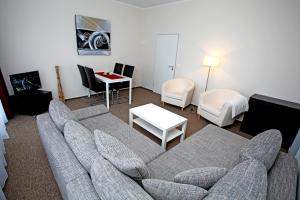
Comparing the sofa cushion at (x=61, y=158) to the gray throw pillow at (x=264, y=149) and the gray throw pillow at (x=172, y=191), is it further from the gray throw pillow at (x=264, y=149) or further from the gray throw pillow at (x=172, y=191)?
the gray throw pillow at (x=264, y=149)

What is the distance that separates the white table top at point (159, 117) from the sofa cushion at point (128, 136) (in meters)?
0.40

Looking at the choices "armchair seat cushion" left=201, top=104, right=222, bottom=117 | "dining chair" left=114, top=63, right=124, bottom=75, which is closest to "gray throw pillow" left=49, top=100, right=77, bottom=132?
"armchair seat cushion" left=201, top=104, right=222, bottom=117

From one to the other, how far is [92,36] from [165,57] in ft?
7.07

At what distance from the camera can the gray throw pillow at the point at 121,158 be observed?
36.5 inches

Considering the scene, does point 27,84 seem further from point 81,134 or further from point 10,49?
point 81,134

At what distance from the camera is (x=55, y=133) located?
1.43 metres

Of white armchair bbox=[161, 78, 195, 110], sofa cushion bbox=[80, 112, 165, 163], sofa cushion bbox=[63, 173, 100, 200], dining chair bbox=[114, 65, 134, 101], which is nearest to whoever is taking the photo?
sofa cushion bbox=[63, 173, 100, 200]

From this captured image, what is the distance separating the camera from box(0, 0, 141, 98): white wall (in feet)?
9.73

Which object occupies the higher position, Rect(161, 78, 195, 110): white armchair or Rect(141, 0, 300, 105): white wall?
Rect(141, 0, 300, 105): white wall

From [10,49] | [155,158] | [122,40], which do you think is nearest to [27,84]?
[10,49]

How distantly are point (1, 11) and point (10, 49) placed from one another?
686mm

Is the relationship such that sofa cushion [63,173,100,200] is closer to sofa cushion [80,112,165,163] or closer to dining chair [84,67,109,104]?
sofa cushion [80,112,165,163]

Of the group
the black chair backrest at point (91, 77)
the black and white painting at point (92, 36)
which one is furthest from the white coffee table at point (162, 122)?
the black and white painting at point (92, 36)

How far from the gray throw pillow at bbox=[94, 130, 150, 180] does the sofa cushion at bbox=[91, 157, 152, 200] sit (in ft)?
0.13
